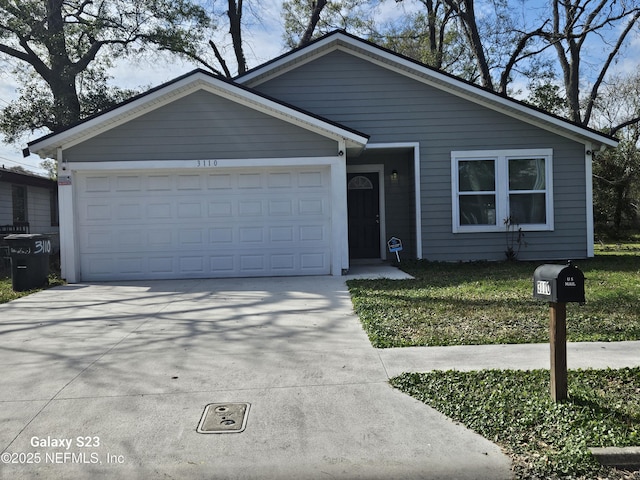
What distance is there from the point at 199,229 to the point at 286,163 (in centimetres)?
229

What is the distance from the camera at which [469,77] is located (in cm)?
2495

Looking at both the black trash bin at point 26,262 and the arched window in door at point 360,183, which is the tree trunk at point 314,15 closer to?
the arched window in door at point 360,183

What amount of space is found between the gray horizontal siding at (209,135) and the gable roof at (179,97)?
5.2 inches

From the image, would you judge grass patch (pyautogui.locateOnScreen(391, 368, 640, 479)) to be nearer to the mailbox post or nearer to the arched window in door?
the mailbox post

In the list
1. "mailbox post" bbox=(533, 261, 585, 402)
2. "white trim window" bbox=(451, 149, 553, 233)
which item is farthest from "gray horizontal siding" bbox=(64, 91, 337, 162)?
"mailbox post" bbox=(533, 261, 585, 402)

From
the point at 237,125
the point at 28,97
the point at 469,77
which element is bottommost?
the point at 237,125

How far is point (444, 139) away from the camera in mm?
12055

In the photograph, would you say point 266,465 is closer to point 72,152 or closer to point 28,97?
point 72,152

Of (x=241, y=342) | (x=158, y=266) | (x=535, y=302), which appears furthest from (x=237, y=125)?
(x=535, y=302)

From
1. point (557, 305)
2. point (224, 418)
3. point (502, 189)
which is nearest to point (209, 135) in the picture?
point (502, 189)

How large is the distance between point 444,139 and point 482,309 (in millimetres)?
6356

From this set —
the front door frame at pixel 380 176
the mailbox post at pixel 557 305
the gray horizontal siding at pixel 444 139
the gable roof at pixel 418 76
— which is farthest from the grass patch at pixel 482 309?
the gable roof at pixel 418 76

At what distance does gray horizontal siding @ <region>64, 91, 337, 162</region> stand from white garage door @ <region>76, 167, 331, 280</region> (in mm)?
419

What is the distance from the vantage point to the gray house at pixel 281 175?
1007cm
